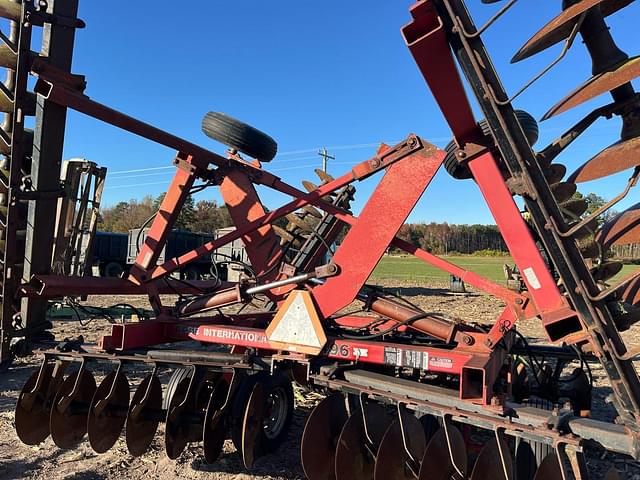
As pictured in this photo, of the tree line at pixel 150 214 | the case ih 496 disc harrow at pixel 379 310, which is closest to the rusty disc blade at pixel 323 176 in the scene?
the case ih 496 disc harrow at pixel 379 310

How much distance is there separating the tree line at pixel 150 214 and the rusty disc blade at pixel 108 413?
39.4 m

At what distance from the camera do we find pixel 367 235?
12.0ft

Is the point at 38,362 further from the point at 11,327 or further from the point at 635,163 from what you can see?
the point at 635,163

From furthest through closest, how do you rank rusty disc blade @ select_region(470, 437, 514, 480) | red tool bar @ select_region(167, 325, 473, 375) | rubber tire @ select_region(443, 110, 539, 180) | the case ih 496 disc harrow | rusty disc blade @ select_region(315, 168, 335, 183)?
rusty disc blade @ select_region(315, 168, 335, 183) → rubber tire @ select_region(443, 110, 539, 180) → red tool bar @ select_region(167, 325, 473, 375) → rusty disc blade @ select_region(470, 437, 514, 480) → the case ih 496 disc harrow

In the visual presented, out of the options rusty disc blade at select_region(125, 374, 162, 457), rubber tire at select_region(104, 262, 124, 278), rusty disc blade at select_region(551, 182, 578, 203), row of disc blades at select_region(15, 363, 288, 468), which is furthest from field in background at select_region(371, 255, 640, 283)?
rusty disc blade at select_region(125, 374, 162, 457)

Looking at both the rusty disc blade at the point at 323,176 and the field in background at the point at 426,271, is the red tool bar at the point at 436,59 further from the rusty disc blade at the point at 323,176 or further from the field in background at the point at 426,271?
the field in background at the point at 426,271

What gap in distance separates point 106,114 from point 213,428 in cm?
268

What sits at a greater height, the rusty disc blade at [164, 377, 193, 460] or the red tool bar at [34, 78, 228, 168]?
the red tool bar at [34, 78, 228, 168]

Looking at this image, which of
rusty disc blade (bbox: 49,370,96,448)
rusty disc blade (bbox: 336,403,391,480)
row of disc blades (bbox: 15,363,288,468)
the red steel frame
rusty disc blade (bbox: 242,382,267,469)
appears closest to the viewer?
the red steel frame

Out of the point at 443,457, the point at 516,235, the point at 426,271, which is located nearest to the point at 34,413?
the point at 443,457

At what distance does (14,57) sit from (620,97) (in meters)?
4.65

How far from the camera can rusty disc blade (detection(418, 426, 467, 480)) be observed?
9.77ft

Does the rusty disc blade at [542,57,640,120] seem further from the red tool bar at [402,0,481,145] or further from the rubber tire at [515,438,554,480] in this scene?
the rubber tire at [515,438,554,480]

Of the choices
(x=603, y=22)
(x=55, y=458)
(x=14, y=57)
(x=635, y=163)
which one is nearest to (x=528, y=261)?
(x=635, y=163)
